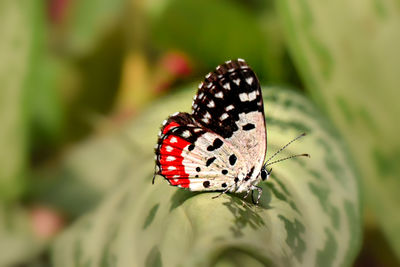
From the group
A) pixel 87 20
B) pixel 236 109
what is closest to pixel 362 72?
pixel 236 109

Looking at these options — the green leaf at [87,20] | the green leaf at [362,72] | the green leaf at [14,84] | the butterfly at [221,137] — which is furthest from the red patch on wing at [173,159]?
the green leaf at [87,20]

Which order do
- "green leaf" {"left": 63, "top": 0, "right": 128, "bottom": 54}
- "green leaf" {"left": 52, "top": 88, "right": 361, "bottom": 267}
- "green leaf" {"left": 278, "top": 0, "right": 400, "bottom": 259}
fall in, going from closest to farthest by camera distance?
"green leaf" {"left": 52, "top": 88, "right": 361, "bottom": 267}, "green leaf" {"left": 278, "top": 0, "right": 400, "bottom": 259}, "green leaf" {"left": 63, "top": 0, "right": 128, "bottom": 54}

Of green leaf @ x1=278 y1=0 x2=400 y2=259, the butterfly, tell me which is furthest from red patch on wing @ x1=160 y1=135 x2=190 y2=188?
green leaf @ x1=278 y1=0 x2=400 y2=259

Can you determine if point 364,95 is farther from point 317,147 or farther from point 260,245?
point 260,245

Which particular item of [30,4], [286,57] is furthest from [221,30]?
[30,4]

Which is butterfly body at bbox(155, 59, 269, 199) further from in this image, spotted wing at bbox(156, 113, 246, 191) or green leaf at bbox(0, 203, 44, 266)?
green leaf at bbox(0, 203, 44, 266)

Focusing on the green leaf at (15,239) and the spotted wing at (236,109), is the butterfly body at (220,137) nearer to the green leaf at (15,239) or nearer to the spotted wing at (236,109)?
the spotted wing at (236,109)
